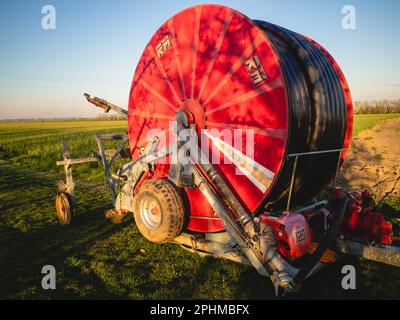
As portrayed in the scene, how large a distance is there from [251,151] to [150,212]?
202cm

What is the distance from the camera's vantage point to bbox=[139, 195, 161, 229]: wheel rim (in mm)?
Result: 4973

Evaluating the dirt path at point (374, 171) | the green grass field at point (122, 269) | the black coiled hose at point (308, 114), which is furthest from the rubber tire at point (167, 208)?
the dirt path at point (374, 171)

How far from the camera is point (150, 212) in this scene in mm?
5129

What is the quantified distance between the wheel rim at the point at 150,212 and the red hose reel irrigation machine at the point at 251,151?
20 millimetres

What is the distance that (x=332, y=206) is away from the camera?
500 centimetres

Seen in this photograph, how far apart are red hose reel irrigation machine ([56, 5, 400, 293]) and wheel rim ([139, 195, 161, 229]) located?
0.07 ft

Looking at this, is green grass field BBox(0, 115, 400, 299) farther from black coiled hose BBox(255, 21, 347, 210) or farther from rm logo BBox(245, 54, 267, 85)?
rm logo BBox(245, 54, 267, 85)

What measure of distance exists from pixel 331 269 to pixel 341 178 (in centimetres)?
801

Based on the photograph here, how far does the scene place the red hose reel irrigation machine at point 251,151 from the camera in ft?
13.5

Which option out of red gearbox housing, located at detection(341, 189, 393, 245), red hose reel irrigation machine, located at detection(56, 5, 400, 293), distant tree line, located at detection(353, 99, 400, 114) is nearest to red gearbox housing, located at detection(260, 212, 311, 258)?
red hose reel irrigation machine, located at detection(56, 5, 400, 293)

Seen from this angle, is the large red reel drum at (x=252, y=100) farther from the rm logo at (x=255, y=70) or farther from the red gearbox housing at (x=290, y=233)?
the red gearbox housing at (x=290, y=233)

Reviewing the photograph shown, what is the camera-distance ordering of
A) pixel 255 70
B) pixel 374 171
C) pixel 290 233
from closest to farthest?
pixel 290 233, pixel 255 70, pixel 374 171

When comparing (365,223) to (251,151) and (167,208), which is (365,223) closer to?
(251,151)

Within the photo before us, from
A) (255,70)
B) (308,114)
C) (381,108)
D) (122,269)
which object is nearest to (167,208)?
(122,269)
